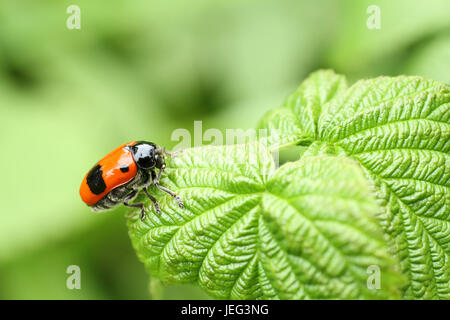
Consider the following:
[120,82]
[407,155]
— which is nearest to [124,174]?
[407,155]

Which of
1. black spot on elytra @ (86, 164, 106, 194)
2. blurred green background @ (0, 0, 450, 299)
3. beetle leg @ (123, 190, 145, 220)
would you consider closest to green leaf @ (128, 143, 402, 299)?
beetle leg @ (123, 190, 145, 220)

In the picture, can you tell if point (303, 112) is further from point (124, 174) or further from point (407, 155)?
point (124, 174)

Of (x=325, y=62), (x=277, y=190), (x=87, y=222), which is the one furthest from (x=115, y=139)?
(x=277, y=190)

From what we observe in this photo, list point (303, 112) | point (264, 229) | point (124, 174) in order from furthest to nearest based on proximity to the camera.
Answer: point (124, 174) < point (303, 112) < point (264, 229)

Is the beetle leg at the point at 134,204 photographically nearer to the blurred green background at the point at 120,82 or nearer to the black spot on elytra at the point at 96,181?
the black spot on elytra at the point at 96,181

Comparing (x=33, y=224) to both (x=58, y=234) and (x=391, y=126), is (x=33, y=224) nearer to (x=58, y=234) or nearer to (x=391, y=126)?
(x=58, y=234)

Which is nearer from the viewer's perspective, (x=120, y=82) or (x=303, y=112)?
(x=303, y=112)

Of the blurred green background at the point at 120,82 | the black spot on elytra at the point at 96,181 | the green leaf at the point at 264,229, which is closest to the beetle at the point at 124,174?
the black spot on elytra at the point at 96,181
